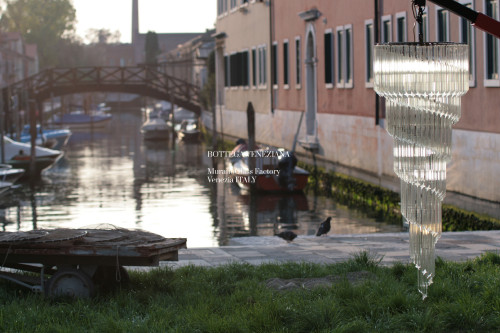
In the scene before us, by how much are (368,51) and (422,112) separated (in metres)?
14.7

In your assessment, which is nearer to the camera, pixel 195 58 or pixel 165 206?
pixel 165 206

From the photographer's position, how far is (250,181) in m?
21.6

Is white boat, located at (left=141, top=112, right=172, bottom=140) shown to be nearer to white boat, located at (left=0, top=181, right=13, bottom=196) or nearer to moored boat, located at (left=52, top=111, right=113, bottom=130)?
moored boat, located at (left=52, top=111, right=113, bottom=130)

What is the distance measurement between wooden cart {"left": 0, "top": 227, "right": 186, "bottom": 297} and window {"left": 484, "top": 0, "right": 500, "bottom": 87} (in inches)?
312

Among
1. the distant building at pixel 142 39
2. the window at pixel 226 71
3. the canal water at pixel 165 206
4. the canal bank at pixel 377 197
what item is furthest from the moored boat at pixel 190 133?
the distant building at pixel 142 39

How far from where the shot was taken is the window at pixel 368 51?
1958 centimetres

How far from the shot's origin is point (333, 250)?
9.40 meters

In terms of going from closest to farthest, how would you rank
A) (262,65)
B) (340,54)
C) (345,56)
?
(345,56) < (340,54) < (262,65)

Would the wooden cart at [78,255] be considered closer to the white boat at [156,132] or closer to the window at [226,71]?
the window at [226,71]

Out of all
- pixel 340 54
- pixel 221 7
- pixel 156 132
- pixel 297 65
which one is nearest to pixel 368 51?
pixel 340 54

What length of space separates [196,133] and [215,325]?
3863 centimetres

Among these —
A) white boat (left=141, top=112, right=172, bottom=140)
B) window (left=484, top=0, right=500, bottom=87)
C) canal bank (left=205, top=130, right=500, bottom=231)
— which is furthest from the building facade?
white boat (left=141, top=112, right=172, bottom=140)

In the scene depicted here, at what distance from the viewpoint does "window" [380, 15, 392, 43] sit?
1845cm

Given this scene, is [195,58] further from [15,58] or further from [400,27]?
[400,27]
